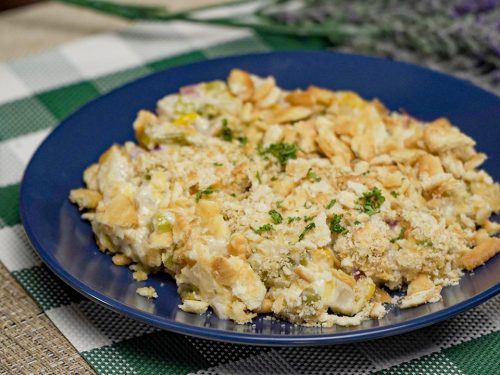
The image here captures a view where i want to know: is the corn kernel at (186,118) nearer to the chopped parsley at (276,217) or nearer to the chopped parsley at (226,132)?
the chopped parsley at (226,132)

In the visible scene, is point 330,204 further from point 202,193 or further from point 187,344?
point 187,344

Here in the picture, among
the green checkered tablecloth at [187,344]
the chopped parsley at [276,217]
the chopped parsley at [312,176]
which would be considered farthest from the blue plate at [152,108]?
the chopped parsley at [312,176]

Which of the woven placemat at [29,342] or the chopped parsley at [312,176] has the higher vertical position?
the chopped parsley at [312,176]

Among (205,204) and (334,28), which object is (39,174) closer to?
(205,204)

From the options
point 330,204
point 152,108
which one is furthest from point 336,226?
point 152,108

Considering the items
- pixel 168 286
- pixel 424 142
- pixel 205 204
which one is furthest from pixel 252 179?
pixel 424 142

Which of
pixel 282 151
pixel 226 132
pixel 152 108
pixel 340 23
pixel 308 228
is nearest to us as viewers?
pixel 308 228

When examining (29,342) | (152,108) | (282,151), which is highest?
(282,151)
